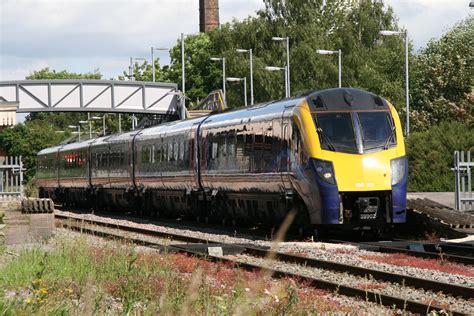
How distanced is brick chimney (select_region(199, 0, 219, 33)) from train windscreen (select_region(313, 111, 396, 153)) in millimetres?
86130

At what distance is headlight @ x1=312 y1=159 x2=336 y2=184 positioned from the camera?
2284cm

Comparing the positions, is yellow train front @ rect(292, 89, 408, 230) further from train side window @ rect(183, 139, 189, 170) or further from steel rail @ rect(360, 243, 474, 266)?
train side window @ rect(183, 139, 189, 170)

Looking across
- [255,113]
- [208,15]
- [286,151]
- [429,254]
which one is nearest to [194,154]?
[255,113]

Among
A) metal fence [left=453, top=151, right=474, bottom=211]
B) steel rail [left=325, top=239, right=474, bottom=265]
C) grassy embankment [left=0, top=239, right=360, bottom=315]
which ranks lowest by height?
steel rail [left=325, top=239, right=474, bottom=265]

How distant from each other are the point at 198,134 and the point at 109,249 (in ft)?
49.8

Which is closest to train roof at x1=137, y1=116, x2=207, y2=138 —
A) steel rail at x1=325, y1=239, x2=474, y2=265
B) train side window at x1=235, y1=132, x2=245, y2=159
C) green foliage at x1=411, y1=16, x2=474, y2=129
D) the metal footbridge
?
train side window at x1=235, y1=132, x2=245, y2=159

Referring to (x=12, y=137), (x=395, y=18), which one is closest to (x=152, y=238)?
(x=395, y=18)

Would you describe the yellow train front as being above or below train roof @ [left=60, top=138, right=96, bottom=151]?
below

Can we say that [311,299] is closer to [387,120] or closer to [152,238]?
[387,120]

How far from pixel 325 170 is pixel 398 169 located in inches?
62.7

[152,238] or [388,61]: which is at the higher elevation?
[388,61]

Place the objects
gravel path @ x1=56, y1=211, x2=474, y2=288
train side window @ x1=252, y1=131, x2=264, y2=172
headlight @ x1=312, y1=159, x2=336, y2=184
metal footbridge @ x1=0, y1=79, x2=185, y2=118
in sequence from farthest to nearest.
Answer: metal footbridge @ x1=0, y1=79, x2=185, y2=118
train side window @ x1=252, y1=131, x2=264, y2=172
headlight @ x1=312, y1=159, x2=336, y2=184
gravel path @ x1=56, y1=211, x2=474, y2=288

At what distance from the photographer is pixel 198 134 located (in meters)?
32.6

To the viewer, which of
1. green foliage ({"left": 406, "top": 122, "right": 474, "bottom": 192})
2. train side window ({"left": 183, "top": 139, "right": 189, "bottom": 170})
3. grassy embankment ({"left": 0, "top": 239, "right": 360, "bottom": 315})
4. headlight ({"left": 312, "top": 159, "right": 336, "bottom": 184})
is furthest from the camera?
green foliage ({"left": 406, "top": 122, "right": 474, "bottom": 192})
